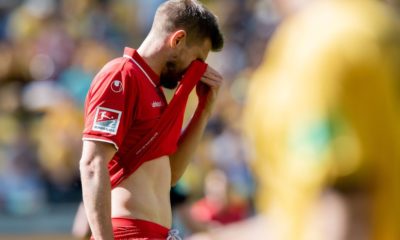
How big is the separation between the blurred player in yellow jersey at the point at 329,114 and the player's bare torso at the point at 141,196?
7.42 feet

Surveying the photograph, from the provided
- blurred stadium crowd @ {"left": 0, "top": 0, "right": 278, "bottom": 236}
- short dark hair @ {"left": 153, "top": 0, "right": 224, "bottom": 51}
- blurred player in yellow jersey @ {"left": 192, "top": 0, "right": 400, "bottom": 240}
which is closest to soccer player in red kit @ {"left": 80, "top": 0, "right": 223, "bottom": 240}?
short dark hair @ {"left": 153, "top": 0, "right": 224, "bottom": 51}

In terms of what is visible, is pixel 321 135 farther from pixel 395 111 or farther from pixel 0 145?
pixel 0 145

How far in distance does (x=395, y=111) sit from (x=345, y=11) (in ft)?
0.83

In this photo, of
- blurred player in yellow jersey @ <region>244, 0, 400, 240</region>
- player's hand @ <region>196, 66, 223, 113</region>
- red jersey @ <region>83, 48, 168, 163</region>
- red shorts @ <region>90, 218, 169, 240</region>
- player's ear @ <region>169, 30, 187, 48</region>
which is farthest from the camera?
player's hand @ <region>196, 66, 223, 113</region>

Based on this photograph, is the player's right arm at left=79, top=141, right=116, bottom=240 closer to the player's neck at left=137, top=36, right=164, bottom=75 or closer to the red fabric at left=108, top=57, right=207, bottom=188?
the red fabric at left=108, top=57, right=207, bottom=188

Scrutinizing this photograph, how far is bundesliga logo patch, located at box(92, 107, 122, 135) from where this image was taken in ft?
14.2

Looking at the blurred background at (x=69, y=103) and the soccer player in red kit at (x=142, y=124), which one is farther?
the blurred background at (x=69, y=103)

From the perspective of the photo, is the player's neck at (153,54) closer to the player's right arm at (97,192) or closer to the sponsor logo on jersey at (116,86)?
the sponsor logo on jersey at (116,86)

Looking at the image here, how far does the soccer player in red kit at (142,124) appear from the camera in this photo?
429cm

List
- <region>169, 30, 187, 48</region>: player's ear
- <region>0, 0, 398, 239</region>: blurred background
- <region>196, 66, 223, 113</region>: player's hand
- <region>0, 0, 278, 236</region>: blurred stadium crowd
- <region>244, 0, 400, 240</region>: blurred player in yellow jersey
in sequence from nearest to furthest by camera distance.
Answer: <region>244, 0, 400, 240</region>: blurred player in yellow jersey < <region>169, 30, 187, 48</region>: player's ear < <region>196, 66, 223, 113</region>: player's hand < <region>0, 0, 398, 239</region>: blurred background < <region>0, 0, 278, 236</region>: blurred stadium crowd

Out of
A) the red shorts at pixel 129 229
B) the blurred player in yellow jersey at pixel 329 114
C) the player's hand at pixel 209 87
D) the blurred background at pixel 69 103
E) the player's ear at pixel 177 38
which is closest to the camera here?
the blurred player in yellow jersey at pixel 329 114

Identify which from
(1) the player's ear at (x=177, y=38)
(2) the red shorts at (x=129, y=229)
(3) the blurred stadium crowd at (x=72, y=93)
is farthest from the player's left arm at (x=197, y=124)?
(3) the blurred stadium crowd at (x=72, y=93)

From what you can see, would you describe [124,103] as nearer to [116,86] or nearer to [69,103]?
[116,86]

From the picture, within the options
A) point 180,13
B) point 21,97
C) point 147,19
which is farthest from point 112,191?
point 147,19
